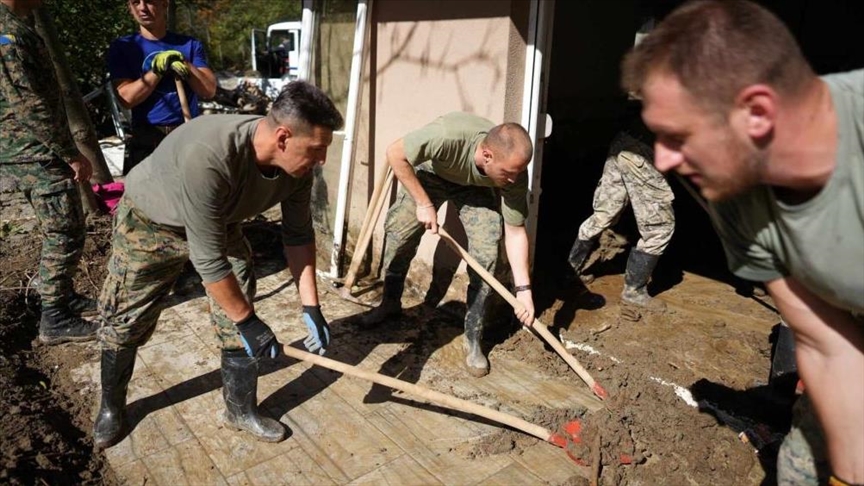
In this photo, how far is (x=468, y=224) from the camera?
11.7ft

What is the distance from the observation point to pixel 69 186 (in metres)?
3.52

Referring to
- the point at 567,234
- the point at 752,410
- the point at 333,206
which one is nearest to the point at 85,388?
the point at 333,206

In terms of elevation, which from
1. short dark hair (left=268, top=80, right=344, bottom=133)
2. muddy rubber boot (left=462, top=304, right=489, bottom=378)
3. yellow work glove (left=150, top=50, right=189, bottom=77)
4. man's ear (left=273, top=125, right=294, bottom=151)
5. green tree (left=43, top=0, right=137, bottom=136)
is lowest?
muddy rubber boot (left=462, top=304, right=489, bottom=378)

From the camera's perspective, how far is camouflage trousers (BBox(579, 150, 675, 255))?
4242 millimetres

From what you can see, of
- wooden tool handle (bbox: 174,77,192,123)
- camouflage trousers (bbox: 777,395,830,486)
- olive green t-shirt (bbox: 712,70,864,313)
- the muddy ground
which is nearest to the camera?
olive green t-shirt (bbox: 712,70,864,313)

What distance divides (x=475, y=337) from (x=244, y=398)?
145 centimetres

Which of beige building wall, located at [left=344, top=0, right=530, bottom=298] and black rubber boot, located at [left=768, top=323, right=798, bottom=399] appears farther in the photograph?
beige building wall, located at [left=344, top=0, right=530, bottom=298]

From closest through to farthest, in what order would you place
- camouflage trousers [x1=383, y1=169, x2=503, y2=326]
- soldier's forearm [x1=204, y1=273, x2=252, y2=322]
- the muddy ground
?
1. soldier's forearm [x1=204, y1=273, x2=252, y2=322]
2. the muddy ground
3. camouflage trousers [x1=383, y1=169, x2=503, y2=326]

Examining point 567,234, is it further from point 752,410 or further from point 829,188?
point 829,188

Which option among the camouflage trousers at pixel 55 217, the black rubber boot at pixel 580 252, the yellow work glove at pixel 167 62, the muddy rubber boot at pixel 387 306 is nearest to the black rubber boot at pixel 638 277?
the black rubber boot at pixel 580 252

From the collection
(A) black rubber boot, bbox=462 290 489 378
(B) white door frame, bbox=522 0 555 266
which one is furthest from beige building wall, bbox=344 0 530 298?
(A) black rubber boot, bbox=462 290 489 378

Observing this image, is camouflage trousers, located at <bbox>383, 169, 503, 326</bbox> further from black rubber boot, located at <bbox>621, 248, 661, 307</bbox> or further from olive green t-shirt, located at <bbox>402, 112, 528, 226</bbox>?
black rubber boot, located at <bbox>621, 248, 661, 307</bbox>

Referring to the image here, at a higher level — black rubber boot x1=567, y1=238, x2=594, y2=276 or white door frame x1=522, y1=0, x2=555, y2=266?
white door frame x1=522, y1=0, x2=555, y2=266

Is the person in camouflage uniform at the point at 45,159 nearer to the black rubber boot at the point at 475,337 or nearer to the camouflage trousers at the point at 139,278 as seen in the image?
the camouflage trousers at the point at 139,278
